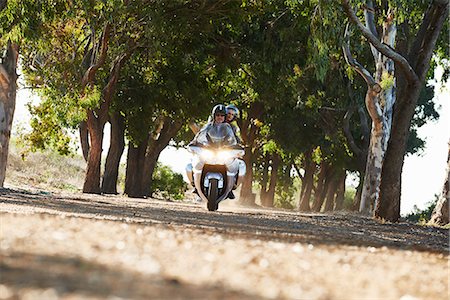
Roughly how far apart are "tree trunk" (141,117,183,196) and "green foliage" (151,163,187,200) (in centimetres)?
741

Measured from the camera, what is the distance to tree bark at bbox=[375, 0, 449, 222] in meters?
18.0

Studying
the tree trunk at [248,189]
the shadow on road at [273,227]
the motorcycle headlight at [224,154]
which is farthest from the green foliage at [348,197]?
the shadow on road at [273,227]

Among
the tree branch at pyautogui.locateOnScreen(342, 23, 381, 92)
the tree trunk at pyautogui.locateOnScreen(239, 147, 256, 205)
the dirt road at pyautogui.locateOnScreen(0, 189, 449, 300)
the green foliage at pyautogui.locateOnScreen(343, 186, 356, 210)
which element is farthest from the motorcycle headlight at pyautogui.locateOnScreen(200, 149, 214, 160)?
the green foliage at pyautogui.locateOnScreen(343, 186, 356, 210)

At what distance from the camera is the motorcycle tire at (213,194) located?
56.5 feet

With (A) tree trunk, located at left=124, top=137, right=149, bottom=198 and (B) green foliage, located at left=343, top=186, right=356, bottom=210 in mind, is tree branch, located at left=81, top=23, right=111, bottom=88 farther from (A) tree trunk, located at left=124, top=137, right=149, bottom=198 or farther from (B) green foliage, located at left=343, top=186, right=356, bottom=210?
(B) green foliage, located at left=343, top=186, right=356, bottom=210

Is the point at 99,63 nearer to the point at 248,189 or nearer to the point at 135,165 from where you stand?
the point at 135,165

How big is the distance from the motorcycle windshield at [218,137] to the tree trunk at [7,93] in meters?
6.21

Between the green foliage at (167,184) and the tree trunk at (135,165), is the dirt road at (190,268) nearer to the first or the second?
the tree trunk at (135,165)

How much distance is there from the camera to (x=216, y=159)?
17125 mm

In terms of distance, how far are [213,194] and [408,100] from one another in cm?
476

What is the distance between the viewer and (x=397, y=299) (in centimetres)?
460

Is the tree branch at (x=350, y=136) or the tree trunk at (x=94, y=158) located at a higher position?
the tree branch at (x=350, y=136)

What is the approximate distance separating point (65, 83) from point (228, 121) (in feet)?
32.1

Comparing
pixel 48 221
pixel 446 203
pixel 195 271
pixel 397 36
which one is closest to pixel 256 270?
pixel 195 271
